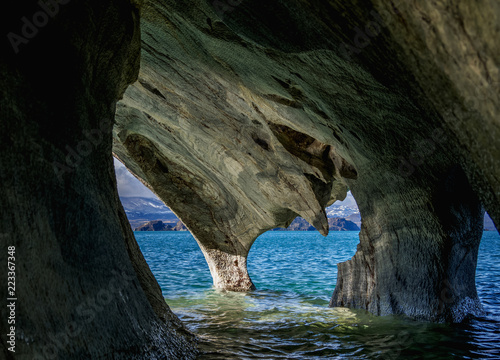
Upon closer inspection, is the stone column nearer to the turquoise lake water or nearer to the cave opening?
the cave opening

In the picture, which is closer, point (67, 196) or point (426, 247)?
point (67, 196)

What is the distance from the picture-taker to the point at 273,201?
10.8 m

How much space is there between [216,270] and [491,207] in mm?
11231

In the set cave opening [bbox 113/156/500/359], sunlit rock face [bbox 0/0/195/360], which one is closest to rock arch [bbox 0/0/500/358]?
sunlit rock face [bbox 0/0/195/360]

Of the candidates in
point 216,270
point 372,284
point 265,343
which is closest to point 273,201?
point 372,284

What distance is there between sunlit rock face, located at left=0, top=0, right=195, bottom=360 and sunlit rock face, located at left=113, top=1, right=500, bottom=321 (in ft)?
4.69

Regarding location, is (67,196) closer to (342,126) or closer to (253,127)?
(342,126)

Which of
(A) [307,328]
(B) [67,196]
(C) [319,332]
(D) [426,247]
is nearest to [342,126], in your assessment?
(D) [426,247]

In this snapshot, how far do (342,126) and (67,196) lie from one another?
423 cm

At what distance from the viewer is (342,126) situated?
6.38 m

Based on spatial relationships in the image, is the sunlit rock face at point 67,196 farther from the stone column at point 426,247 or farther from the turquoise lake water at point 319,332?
the stone column at point 426,247

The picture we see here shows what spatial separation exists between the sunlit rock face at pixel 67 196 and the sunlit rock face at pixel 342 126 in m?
1.43

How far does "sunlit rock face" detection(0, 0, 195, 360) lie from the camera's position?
307 cm

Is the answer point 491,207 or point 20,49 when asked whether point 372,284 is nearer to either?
point 491,207
